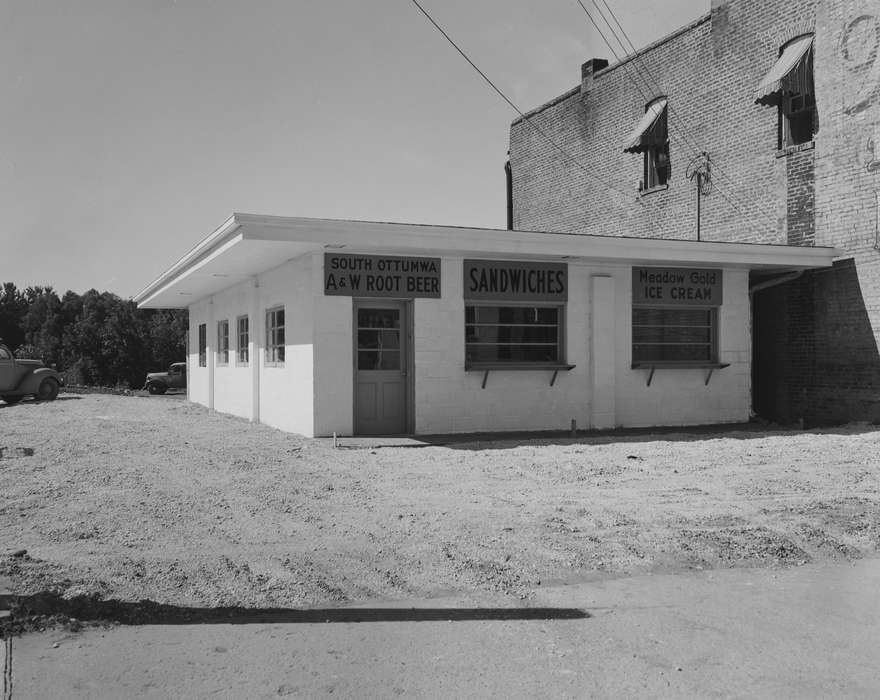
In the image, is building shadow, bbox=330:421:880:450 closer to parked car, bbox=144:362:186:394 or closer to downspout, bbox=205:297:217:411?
downspout, bbox=205:297:217:411

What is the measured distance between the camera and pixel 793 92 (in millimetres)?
15867

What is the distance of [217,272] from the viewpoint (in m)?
16.1

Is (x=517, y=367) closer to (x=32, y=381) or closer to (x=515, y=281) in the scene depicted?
(x=515, y=281)

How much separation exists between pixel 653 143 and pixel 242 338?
11083 mm

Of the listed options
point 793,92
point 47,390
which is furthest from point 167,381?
point 793,92

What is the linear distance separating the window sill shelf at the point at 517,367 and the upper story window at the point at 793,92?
703cm

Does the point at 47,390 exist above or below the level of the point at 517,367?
below

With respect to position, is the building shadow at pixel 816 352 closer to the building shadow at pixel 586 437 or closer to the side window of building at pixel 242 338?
the building shadow at pixel 586 437

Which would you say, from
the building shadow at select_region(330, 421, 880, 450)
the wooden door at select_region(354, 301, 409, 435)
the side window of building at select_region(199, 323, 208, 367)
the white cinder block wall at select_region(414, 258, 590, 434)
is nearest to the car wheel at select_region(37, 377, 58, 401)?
the side window of building at select_region(199, 323, 208, 367)

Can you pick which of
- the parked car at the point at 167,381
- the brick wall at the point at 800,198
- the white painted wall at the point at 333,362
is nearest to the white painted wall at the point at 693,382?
the brick wall at the point at 800,198

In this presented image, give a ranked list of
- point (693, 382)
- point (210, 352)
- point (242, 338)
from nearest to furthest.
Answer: point (693, 382), point (242, 338), point (210, 352)

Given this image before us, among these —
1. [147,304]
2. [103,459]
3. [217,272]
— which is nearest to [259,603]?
[103,459]

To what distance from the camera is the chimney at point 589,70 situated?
23.2 meters

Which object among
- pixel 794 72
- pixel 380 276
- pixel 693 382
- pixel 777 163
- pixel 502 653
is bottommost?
pixel 502 653
